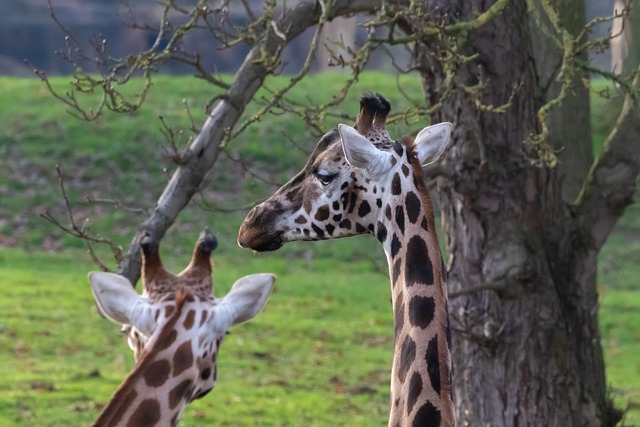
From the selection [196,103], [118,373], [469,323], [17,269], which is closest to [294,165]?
[196,103]

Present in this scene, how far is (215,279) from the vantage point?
15336 mm

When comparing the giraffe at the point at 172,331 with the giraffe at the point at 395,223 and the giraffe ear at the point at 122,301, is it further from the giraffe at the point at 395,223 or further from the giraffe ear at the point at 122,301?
the giraffe at the point at 395,223

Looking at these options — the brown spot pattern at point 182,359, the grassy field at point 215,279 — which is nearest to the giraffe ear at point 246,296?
the brown spot pattern at point 182,359

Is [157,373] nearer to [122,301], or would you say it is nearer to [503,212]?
[122,301]

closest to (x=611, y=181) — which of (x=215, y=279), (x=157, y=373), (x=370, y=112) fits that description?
(x=370, y=112)

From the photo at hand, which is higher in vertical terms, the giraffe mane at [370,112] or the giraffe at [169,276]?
the giraffe mane at [370,112]

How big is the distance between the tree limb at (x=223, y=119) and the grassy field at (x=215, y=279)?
234 mm

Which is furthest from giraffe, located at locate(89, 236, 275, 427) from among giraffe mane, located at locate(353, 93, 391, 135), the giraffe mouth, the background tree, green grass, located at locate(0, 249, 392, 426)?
green grass, located at locate(0, 249, 392, 426)

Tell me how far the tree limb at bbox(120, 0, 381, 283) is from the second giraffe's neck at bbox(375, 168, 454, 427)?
166 cm

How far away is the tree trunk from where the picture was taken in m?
7.03

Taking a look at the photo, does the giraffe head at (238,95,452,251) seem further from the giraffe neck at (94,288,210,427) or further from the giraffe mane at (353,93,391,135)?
the giraffe neck at (94,288,210,427)

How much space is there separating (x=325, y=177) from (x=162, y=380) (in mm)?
1158

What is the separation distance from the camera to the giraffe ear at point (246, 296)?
467 cm

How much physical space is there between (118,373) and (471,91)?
6426 mm
